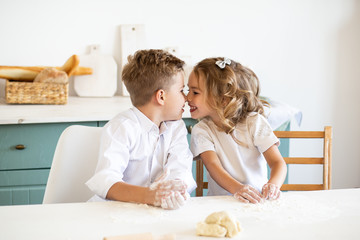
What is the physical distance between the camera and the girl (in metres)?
1.50

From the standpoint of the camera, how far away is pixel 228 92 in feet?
4.98

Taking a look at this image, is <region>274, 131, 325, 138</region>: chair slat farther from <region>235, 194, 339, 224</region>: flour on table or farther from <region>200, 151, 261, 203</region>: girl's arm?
<region>235, 194, 339, 224</region>: flour on table

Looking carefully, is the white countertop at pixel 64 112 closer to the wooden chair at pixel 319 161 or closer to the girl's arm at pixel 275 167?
the wooden chair at pixel 319 161

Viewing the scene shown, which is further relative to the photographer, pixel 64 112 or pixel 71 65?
pixel 71 65

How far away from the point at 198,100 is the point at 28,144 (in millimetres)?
849

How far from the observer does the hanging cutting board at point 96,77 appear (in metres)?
2.48

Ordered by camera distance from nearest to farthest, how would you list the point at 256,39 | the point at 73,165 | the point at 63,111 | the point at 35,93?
the point at 73,165 → the point at 63,111 → the point at 35,93 → the point at 256,39

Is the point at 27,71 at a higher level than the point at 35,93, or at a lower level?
higher

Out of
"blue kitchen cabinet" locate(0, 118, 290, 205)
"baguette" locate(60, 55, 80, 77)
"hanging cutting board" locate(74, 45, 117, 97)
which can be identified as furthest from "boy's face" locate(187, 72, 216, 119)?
"hanging cutting board" locate(74, 45, 117, 97)

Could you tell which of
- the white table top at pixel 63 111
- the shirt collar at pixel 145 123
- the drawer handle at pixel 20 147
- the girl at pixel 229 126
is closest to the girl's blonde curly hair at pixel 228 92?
the girl at pixel 229 126

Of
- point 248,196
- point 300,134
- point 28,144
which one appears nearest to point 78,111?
point 28,144

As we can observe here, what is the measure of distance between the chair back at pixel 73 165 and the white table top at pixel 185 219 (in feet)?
0.89

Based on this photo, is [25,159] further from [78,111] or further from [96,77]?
[96,77]

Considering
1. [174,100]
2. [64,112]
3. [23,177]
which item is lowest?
[23,177]
